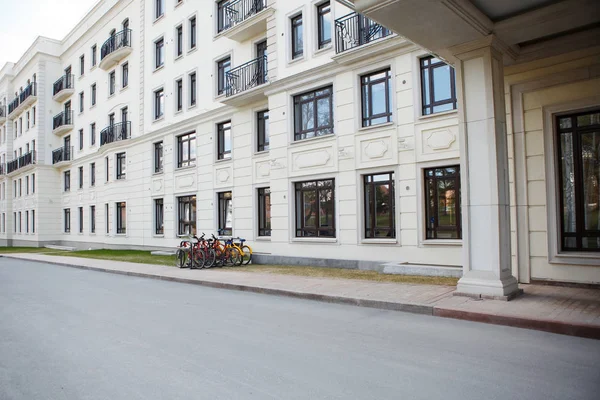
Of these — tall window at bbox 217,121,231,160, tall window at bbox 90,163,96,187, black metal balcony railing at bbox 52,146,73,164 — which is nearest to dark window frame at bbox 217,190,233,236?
tall window at bbox 217,121,231,160

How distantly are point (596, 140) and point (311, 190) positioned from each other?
8.95 meters

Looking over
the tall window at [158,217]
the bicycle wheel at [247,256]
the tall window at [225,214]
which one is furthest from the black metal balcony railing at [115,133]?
the bicycle wheel at [247,256]

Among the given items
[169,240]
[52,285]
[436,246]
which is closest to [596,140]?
[436,246]

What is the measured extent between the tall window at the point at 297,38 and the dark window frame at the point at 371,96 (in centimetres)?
321

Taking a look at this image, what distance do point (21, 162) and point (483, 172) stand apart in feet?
142

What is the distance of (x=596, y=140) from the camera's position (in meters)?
9.77

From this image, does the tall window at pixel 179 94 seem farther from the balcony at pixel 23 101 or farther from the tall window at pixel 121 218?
the balcony at pixel 23 101

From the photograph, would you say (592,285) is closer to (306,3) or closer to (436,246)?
(436,246)

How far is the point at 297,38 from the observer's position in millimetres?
17125

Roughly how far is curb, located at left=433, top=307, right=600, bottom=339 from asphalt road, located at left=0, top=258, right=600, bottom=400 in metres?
0.20

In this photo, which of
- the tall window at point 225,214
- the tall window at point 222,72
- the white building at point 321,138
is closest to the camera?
the white building at point 321,138

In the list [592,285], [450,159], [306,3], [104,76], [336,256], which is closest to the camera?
[592,285]

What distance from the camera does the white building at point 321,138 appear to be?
8.99 m

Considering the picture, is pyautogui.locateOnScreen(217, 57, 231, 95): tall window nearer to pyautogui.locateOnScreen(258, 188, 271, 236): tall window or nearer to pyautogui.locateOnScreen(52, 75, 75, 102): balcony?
pyautogui.locateOnScreen(258, 188, 271, 236): tall window
